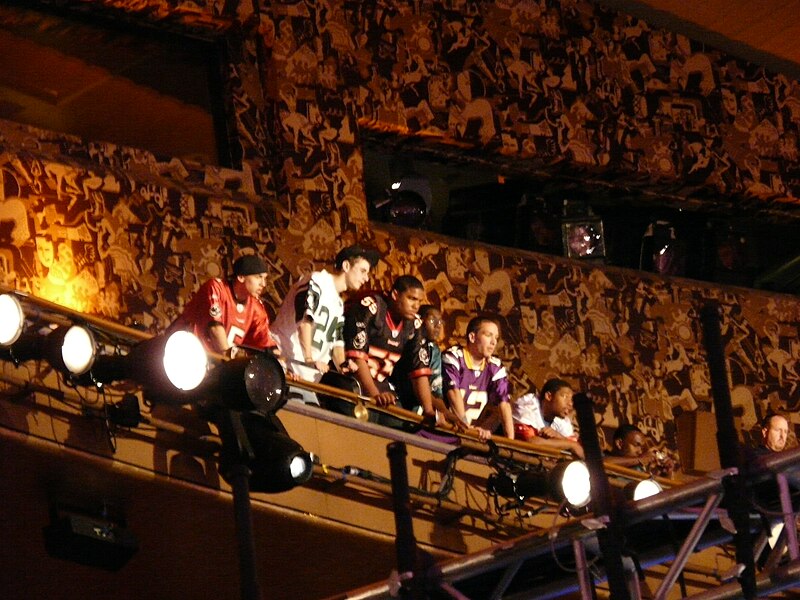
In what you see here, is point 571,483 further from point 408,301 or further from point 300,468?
point 300,468

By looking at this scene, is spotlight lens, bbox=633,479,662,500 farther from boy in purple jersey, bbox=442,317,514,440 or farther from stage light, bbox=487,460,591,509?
boy in purple jersey, bbox=442,317,514,440

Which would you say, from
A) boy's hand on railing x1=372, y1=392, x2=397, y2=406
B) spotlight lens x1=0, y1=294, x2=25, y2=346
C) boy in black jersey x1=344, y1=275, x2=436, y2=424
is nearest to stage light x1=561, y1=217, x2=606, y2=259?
boy in black jersey x1=344, y1=275, x2=436, y2=424

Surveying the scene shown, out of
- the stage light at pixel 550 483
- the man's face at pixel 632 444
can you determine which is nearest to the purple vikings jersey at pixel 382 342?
the stage light at pixel 550 483

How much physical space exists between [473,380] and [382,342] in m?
0.75

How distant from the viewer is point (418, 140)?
10.7m

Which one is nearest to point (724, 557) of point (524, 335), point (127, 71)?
point (524, 335)

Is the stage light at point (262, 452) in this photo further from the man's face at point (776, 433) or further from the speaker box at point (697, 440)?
the speaker box at point (697, 440)

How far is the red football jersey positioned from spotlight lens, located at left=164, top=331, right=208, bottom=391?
1.39 m

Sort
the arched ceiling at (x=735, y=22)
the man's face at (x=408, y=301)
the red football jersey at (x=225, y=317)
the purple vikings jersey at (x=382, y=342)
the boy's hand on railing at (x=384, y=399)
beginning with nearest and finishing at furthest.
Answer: the red football jersey at (x=225, y=317) → the boy's hand on railing at (x=384, y=399) → the purple vikings jersey at (x=382, y=342) → the man's face at (x=408, y=301) → the arched ceiling at (x=735, y=22)

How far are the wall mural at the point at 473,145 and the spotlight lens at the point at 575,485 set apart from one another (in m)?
2.58

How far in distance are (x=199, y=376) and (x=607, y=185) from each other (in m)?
6.33

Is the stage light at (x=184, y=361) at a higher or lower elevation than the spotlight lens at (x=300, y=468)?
higher

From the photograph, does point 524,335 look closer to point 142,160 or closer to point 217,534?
point 142,160

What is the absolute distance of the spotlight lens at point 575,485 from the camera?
7.40 m
